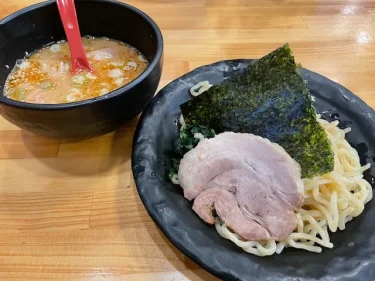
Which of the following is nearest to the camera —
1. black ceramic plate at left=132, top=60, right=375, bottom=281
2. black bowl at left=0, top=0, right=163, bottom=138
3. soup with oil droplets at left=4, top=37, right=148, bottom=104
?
black ceramic plate at left=132, top=60, right=375, bottom=281

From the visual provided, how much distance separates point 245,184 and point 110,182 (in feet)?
1.34

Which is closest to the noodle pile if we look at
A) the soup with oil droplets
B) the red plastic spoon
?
the soup with oil droplets

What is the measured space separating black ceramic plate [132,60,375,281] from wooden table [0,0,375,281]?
0.11 meters

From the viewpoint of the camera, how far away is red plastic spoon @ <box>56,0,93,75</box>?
1211 mm

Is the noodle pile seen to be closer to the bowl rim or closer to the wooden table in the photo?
the wooden table

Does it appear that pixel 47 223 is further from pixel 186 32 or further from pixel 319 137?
pixel 186 32

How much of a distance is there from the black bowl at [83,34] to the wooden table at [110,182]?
149mm

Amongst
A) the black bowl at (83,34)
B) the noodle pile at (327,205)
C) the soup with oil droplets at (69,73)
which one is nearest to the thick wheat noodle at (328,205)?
the noodle pile at (327,205)

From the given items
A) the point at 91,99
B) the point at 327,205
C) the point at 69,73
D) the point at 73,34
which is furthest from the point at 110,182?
the point at 327,205

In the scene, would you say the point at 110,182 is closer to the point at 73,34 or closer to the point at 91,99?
the point at 91,99

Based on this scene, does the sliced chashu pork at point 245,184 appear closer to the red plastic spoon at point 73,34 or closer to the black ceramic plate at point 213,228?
the black ceramic plate at point 213,228

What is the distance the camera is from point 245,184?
3.39 feet

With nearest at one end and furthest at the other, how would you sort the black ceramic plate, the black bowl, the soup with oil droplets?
the black ceramic plate
the black bowl
the soup with oil droplets

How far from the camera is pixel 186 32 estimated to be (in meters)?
1.76
